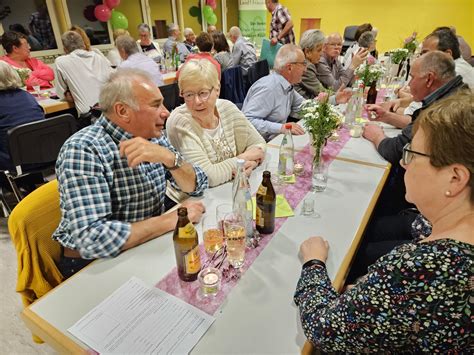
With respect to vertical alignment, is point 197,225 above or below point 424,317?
below

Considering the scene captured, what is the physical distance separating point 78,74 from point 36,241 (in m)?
2.70

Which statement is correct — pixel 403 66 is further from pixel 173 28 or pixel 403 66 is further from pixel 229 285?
pixel 173 28

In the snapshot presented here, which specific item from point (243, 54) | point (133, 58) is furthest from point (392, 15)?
point (133, 58)

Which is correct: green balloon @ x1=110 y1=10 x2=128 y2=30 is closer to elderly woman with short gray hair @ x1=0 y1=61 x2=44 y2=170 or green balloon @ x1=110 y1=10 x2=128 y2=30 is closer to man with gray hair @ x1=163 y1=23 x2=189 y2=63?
man with gray hair @ x1=163 y1=23 x2=189 y2=63

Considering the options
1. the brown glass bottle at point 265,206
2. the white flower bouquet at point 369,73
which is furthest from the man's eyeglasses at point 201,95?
the white flower bouquet at point 369,73

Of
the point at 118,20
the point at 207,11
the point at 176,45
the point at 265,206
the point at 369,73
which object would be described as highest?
the point at 207,11

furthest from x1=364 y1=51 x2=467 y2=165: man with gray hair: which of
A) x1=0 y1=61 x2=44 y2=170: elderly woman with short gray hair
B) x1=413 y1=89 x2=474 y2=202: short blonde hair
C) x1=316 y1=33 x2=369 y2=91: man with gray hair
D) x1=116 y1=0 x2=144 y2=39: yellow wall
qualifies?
x1=116 y1=0 x2=144 y2=39: yellow wall

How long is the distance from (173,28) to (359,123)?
5386 millimetres

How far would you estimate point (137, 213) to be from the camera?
1.39 meters

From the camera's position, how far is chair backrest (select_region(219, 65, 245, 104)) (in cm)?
373

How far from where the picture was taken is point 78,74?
11.0ft

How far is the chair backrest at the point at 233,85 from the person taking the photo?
12.2 feet

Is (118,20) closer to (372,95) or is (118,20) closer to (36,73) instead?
(36,73)

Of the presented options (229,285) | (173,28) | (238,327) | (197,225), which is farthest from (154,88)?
(173,28)
